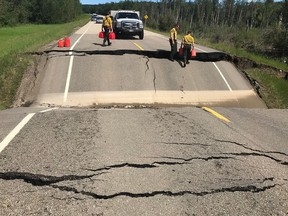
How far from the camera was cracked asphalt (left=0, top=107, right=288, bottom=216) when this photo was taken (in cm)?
405

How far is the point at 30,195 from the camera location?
13.7 feet

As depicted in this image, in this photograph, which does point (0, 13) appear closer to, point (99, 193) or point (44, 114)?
point (44, 114)

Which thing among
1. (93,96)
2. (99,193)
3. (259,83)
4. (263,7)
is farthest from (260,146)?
(263,7)

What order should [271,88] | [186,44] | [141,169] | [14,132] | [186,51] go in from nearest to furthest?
[141,169] → [14,132] → [271,88] → [186,44] → [186,51]

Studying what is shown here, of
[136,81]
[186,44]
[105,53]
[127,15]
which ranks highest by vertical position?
[127,15]

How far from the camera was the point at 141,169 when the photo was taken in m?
5.08

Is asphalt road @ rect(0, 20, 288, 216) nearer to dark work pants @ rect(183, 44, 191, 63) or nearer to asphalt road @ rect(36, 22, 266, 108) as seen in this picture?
asphalt road @ rect(36, 22, 266, 108)

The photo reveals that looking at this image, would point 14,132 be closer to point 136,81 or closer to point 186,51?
point 136,81

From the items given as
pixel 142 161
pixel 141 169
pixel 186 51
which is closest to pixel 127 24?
pixel 186 51

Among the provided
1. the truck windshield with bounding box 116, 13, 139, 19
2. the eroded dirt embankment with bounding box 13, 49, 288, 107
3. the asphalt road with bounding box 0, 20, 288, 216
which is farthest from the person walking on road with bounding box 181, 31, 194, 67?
the truck windshield with bounding box 116, 13, 139, 19

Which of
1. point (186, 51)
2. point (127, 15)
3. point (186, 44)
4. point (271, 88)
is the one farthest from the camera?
point (127, 15)

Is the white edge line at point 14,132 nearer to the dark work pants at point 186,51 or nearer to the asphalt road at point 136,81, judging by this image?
the asphalt road at point 136,81

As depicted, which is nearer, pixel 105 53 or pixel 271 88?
pixel 271 88

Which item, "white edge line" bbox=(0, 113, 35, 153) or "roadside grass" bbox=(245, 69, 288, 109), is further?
"roadside grass" bbox=(245, 69, 288, 109)
